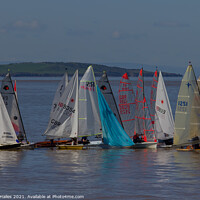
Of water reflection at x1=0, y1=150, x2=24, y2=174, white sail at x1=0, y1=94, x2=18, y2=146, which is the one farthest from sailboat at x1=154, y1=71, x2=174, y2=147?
white sail at x1=0, y1=94, x2=18, y2=146

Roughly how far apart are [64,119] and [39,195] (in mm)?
23649

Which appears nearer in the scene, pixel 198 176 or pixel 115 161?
pixel 198 176

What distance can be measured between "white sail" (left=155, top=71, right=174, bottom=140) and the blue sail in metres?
7.34

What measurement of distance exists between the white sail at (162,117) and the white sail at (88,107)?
27.2ft

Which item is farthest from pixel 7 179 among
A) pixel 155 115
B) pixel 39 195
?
pixel 155 115

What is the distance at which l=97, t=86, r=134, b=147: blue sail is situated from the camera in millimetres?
55781

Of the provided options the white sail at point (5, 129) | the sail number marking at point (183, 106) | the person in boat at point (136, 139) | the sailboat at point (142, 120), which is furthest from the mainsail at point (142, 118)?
the white sail at point (5, 129)

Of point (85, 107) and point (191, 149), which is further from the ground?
point (85, 107)

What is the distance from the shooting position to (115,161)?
48.4 metres

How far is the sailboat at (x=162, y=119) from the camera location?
62287 millimetres

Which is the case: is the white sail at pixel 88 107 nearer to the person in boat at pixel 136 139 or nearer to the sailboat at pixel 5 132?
the person in boat at pixel 136 139

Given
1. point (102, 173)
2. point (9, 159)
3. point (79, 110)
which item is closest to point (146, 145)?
point (79, 110)

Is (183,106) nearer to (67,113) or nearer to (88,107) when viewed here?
(88,107)

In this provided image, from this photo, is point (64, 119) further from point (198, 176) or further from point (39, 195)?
point (39, 195)
